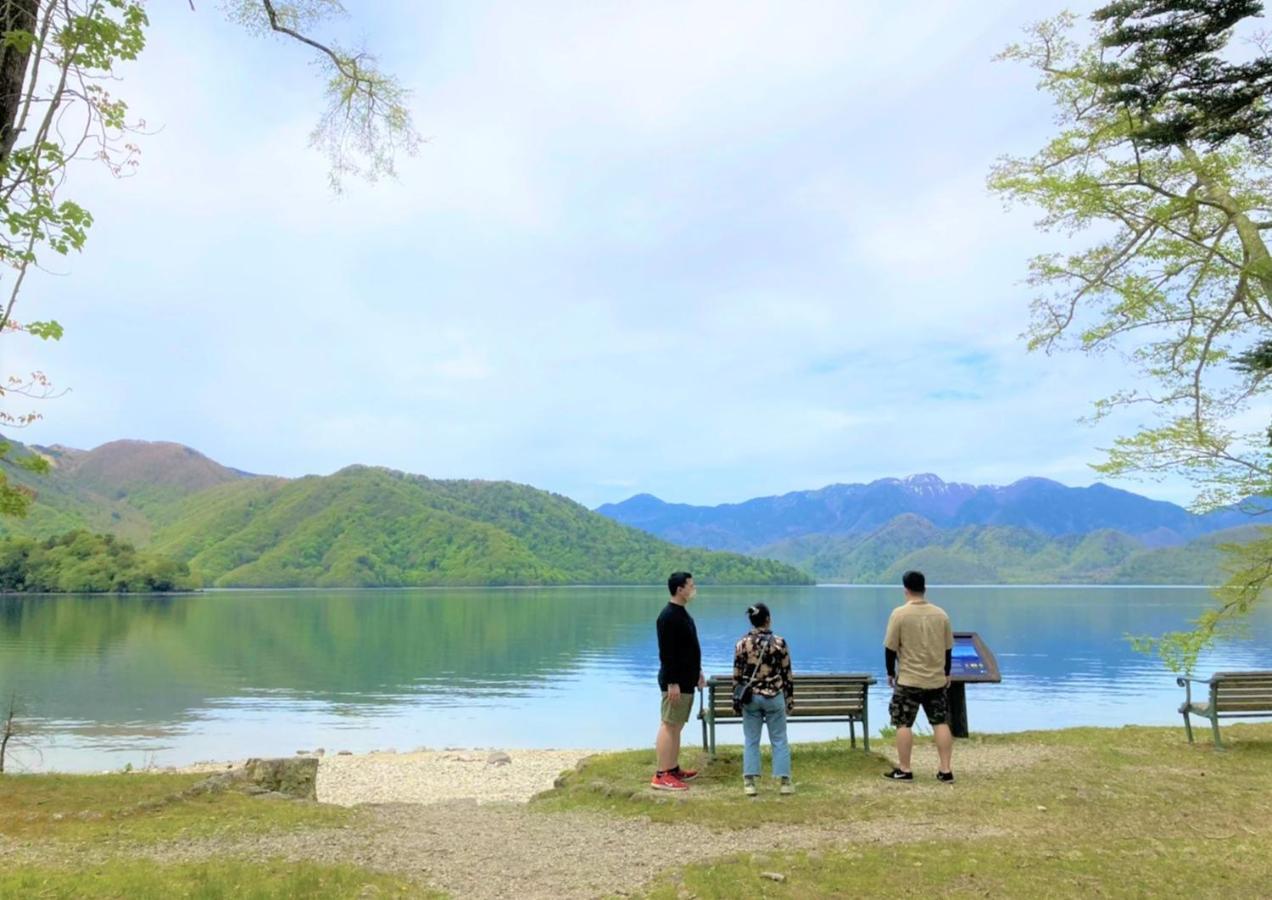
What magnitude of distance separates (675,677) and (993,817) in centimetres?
316

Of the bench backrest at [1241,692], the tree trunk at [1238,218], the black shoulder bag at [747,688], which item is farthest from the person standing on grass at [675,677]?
the tree trunk at [1238,218]

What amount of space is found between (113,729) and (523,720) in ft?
46.5

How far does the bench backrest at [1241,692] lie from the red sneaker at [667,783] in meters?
7.30

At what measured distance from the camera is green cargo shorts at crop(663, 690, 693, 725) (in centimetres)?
882

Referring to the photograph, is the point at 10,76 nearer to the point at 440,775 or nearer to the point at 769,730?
the point at 769,730

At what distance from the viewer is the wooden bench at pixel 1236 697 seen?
11078 millimetres

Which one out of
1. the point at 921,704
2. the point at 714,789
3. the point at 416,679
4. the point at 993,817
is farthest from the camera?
A: the point at 416,679

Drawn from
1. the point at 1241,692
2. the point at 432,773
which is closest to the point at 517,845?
the point at 1241,692

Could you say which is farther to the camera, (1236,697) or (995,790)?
(1236,697)

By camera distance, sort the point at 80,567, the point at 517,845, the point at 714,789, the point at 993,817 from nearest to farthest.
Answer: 1. the point at 517,845
2. the point at 993,817
3. the point at 714,789
4. the point at 80,567

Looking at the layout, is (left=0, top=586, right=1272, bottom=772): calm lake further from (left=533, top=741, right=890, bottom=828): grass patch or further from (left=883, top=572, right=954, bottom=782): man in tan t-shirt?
(left=883, top=572, right=954, bottom=782): man in tan t-shirt

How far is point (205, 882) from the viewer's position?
5863 mm

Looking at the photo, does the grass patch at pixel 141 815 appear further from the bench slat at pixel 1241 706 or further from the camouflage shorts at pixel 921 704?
the bench slat at pixel 1241 706

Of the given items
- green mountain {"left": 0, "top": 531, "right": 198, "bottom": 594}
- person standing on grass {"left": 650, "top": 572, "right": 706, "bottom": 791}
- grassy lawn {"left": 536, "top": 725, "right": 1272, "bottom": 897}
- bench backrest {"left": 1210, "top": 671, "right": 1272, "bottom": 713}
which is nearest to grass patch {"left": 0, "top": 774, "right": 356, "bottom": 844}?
grassy lawn {"left": 536, "top": 725, "right": 1272, "bottom": 897}
